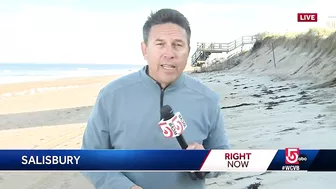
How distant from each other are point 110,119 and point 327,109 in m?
2.12

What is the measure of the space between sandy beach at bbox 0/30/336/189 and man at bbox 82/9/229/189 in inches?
30.0

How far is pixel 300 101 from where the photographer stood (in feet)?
11.2

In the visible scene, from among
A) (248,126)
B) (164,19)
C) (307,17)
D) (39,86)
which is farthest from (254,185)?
(39,86)

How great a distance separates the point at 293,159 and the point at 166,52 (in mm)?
527

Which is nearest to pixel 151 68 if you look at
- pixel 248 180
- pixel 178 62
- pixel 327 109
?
pixel 178 62

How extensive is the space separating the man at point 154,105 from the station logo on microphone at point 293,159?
310mm

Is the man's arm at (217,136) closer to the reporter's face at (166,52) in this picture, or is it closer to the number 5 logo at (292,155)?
the reporter's face at (166,52)

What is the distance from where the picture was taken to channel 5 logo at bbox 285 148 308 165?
4.33 ft

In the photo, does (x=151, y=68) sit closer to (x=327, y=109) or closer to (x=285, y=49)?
(x=327, y=109)

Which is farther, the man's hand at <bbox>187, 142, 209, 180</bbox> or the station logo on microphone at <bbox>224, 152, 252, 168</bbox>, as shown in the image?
the station logo on microphone at <bbox>224, 152, 252, 168</bbox>

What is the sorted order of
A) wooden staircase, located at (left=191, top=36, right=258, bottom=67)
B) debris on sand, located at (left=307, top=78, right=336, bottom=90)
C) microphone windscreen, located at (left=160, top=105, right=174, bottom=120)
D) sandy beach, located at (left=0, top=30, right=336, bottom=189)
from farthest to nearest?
debris on sand, located at (left=307, top=78, right=336, bottom=90) → wooden staircase, located at (left=191, top=36, right=258, bottom=67) → sandy beach, located at (left=0, top=30, right=336, bottom=189) → microphone windscreen, located at (left=160, top=105, right=174, bottom=120)

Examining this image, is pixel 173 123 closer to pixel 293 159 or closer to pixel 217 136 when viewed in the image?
pixel 217 136

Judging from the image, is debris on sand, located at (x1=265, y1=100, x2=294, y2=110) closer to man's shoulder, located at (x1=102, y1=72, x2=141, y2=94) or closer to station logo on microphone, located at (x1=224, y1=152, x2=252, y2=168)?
station logo on microphone, located at (x1=224, y1=152, x2=252, y2=168)

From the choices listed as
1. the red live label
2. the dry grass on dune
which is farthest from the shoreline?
the red live label
